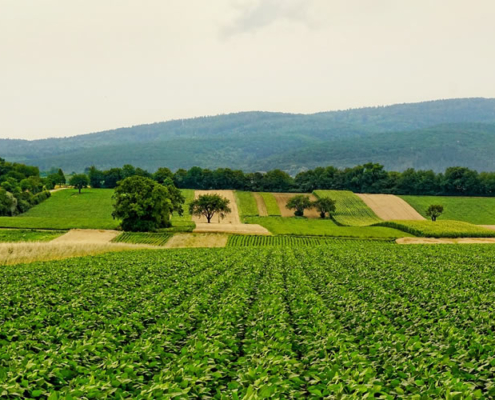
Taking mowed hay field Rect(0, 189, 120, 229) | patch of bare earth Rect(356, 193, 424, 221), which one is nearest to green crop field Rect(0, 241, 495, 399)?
mowed hay field Rect(0, 189, 120, 229)

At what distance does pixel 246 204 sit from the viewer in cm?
14575

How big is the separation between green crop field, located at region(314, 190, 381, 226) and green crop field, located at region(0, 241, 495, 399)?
96717mm

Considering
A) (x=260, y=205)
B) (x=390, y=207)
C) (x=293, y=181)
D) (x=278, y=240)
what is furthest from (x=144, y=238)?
(x=293, y=181)

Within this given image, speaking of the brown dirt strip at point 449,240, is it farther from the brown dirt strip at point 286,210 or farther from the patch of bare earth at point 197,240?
the brown dirt strip at point 286,210

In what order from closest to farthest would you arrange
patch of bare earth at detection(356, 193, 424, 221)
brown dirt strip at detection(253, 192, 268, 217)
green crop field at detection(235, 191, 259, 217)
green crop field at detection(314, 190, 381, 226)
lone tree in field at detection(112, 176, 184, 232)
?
lone tree in field at detection(112, 176, 184, 232) → green crop field at detection(314, 190, 381, 226) → patch of bare earth at detection(356, 193, 424, 221) → green crop field at detection(235, 191, 259, 217) → brown dirt strip at detection(253, 192, 268, 217)

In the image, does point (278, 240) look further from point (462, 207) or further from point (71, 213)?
point (462, 207)

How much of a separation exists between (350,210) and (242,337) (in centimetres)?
12833

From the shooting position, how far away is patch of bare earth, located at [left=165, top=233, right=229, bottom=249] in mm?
73625

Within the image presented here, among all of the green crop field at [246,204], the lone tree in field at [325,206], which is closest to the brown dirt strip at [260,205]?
the green crop field at [246,204]

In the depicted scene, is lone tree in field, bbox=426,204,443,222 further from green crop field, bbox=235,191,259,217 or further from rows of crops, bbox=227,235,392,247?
green crop field, bbox=235,191,259,217

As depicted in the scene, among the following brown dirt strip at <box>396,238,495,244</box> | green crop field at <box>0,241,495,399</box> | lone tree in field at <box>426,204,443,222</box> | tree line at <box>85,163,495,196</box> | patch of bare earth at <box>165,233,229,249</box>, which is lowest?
patch of bare earth at <box>165,233,229,249</box>

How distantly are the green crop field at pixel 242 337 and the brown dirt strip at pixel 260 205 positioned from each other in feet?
349

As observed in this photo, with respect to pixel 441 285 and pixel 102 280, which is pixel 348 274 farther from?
pixel 102 280

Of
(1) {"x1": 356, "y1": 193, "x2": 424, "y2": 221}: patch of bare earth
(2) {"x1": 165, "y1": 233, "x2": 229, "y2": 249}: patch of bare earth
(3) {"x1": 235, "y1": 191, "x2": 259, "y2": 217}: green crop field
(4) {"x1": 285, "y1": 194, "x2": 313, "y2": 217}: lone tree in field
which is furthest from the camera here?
(4) {"x1": 285, "y1": 194, "x2": 313, "y2": 217}: lone tree in field
